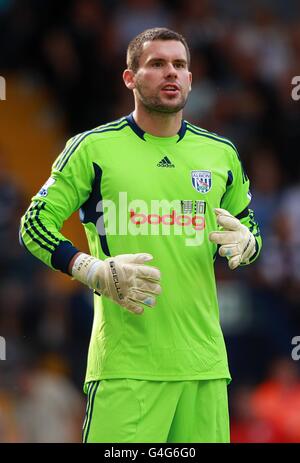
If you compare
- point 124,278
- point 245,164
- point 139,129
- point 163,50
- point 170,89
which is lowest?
point 124,278

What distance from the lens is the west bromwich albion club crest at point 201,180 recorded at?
5.44m

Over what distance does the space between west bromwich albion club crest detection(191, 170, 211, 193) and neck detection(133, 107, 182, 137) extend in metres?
0.24

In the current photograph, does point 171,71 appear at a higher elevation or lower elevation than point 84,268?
higher

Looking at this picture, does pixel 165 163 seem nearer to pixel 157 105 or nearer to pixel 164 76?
pixel 157 105

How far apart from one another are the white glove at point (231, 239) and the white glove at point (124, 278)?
36 centimetres

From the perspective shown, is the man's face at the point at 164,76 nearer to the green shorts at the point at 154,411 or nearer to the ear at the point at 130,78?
the ear at the point at 130,78

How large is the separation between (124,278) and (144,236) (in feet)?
1.16

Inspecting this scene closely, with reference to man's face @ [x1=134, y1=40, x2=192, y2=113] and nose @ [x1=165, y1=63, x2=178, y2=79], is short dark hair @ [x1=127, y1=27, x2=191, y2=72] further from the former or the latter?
nose @ [x1=165, y1=63, x2=178, y2=79]

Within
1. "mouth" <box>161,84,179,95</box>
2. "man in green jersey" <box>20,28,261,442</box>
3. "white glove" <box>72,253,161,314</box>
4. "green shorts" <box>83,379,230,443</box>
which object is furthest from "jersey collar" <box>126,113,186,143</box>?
"green shorts" <box>83,379,230,443</box>

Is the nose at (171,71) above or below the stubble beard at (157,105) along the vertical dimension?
above

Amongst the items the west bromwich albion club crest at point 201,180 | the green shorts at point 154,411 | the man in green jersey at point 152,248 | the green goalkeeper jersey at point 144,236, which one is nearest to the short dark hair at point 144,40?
the man in green jersey at point 152,248

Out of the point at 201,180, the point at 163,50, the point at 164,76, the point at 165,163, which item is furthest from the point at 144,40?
the point at 201,180

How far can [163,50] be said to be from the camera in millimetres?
5441

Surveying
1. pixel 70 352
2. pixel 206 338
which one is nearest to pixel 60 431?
pixel 70 352
